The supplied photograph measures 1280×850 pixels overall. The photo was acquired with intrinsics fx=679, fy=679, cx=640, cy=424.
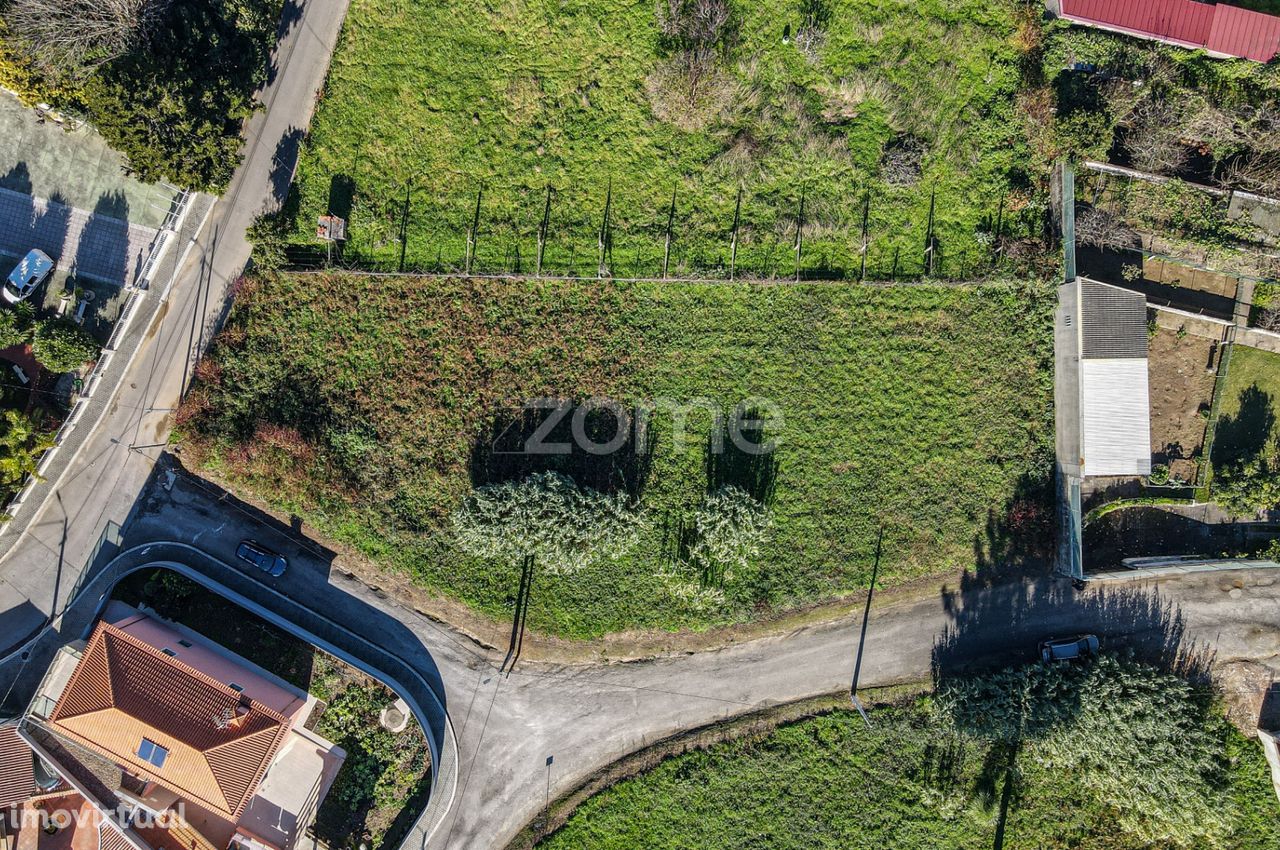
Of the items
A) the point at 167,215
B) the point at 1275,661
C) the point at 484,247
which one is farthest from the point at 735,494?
the point at 167,215

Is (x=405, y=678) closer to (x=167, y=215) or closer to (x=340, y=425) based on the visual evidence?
(x=340, y=425)

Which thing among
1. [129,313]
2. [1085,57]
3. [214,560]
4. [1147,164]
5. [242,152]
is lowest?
[214,560]

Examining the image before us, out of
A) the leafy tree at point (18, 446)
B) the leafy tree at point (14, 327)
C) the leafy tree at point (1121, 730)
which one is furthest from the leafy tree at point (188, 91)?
the leafy tree at point (1121, 730)

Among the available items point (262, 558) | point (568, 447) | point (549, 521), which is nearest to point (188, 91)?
point (262, 558)

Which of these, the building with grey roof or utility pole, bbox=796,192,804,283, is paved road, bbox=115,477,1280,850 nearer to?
the building with grey roof

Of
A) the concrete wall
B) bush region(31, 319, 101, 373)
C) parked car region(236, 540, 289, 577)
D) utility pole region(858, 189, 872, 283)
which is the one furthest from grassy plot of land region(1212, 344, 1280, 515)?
bush region(31, 319, 101, 373)
